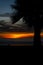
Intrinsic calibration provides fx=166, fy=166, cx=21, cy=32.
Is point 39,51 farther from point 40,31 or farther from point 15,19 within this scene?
point 15,19

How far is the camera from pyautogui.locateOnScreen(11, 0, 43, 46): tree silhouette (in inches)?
112

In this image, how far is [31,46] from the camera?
9.43 ft

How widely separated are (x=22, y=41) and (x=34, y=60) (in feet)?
1.23

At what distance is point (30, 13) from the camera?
2846mm

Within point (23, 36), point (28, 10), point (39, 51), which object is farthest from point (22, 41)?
point (28, 10)

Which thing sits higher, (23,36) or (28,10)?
(28,10)

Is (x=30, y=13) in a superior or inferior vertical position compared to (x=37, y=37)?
superior

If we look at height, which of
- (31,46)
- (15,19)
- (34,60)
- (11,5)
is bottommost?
(34,60)

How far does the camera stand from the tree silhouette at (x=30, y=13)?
285 centimetres

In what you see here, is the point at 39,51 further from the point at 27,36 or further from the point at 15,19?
the point at 15,19

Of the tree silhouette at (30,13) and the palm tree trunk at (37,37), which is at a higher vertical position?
the tree silhouette at (30,13)

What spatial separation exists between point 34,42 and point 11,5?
75 centimetres

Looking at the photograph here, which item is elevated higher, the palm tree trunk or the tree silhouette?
the tree silhouette

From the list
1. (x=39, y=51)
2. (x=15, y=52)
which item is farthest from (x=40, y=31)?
(x=15, y=52)
